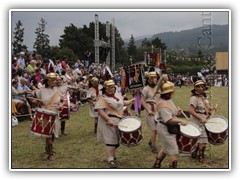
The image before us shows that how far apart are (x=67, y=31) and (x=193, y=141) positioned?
1857 inches

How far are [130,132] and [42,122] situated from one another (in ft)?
6.19

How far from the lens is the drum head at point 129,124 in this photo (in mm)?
7164

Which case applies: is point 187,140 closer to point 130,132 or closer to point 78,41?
point 130,132

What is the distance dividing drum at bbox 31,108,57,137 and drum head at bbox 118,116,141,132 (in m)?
1.49

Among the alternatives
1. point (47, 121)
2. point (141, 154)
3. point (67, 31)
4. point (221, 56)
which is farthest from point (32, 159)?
point (67, 31)

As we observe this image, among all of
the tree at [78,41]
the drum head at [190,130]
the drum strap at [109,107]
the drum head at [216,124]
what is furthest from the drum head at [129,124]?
the tree at [78,41]

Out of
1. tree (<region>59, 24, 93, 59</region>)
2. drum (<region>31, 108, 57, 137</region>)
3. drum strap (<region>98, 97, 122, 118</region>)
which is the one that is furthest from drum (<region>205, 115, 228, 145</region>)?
tree (<region>59, 24, 93, 59</region>)

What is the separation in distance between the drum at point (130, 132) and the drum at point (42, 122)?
4.89 ft

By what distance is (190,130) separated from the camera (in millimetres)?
6766

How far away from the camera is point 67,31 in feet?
171

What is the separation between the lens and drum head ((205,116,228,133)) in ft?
24.6

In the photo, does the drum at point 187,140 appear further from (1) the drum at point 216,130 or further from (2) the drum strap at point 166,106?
(1) the drum at point 216,130

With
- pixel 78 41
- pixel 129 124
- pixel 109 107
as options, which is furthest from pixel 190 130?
pixel 78 41

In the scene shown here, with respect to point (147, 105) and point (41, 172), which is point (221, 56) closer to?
point (147, 105)
